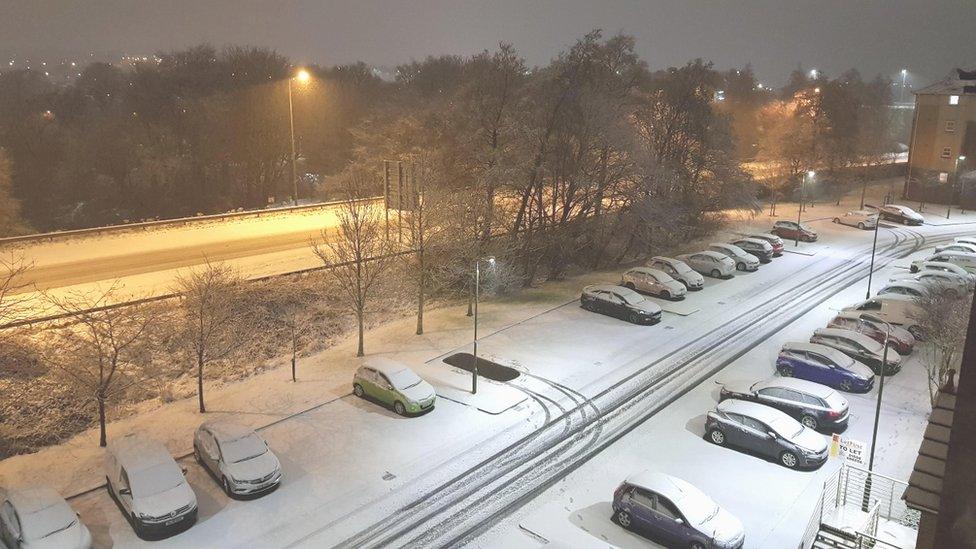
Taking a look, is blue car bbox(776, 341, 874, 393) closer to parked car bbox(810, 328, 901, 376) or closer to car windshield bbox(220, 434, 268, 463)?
parked car bbox(810, 328, 901, 376)

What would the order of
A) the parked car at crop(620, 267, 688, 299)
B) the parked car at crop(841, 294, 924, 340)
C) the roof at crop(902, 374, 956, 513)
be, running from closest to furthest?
the roof at crop(902, 374, 956, 513) → the parked car at crop(841, 294, 924, 340) → the parked car at crop(620, 267, 688, 299)

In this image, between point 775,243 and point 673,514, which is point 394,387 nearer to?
point 673,514

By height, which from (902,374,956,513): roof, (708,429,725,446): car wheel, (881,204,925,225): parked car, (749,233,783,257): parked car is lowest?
(708,429,725,446): car wheel

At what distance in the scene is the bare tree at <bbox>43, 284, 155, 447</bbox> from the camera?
62.4ft

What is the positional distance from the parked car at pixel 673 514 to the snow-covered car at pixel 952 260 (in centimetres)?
2729

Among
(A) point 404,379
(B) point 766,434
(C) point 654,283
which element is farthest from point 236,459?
(C) point 654,283

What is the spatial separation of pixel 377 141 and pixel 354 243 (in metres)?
23.8

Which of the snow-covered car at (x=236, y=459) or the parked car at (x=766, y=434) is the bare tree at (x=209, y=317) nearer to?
the snow-covered car at (x=236, y=459)

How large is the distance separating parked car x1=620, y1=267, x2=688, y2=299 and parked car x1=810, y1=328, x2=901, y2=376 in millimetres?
7442

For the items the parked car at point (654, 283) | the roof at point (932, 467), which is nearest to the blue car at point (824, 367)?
the parked car at point (654, 283)

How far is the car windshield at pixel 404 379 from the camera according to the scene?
818 inches

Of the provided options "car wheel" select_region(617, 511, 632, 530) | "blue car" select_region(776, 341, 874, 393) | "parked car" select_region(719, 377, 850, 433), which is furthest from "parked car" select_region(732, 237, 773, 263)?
"car wheel" select_region(617, 511, 632, 530)

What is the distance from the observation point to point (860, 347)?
2444 centimetres

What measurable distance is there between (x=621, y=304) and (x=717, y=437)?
10830mm
